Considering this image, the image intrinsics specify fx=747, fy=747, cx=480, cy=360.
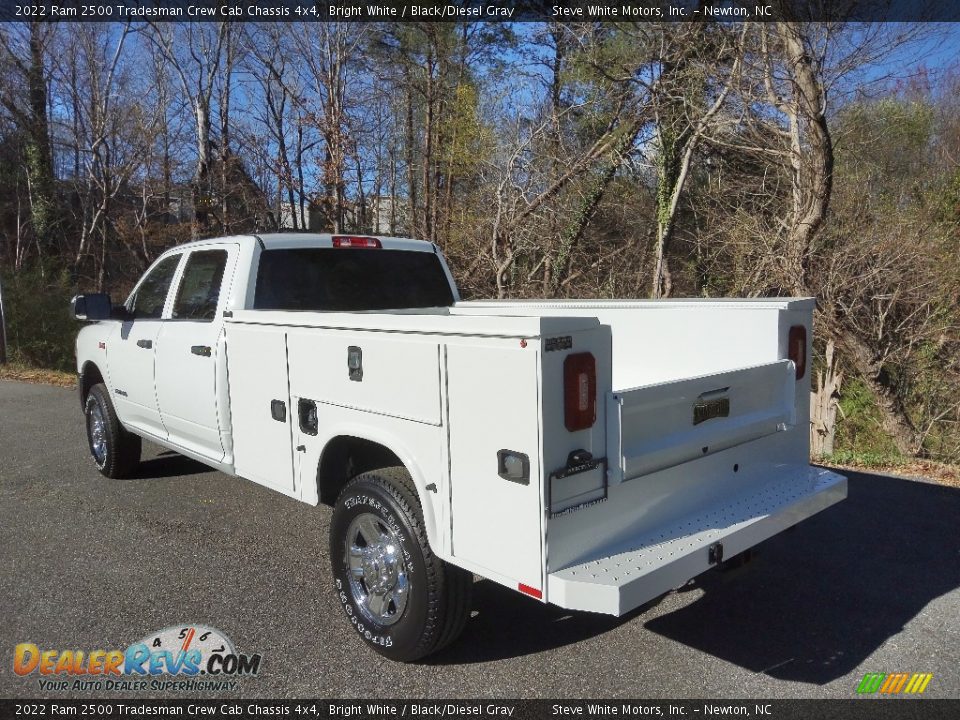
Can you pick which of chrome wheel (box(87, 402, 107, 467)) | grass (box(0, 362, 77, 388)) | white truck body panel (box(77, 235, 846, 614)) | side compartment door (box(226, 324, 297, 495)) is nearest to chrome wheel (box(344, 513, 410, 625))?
white truck body panel (box(77, 235, 846, 614))

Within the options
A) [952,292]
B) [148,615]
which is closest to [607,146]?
[952,292]

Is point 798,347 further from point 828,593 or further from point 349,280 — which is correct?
point 349,280

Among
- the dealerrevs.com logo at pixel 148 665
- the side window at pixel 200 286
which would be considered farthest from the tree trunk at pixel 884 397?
the dealerrevs.com logo at pixel 148 665

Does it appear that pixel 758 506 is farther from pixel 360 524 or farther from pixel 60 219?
pixel 60 219

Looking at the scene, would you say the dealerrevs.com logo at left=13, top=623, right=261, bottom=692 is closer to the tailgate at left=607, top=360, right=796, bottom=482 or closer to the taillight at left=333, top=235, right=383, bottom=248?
the tailgate at left=607, top=360, right=796, bottom=482

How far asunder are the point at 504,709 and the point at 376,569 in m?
0.87

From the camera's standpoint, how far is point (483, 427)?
9.63 ft

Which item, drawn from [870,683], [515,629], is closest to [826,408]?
[870,683]

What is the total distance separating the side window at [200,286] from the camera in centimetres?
508

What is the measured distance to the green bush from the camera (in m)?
16.5

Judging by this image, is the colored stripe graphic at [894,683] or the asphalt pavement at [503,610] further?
the asphalt pavement at [503,610]

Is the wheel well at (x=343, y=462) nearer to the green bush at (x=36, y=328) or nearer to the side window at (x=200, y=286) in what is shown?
the side window at (x=200, y=286)

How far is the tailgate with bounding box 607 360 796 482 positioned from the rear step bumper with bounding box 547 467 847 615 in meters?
0.29

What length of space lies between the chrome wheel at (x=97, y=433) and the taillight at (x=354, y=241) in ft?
9.85
